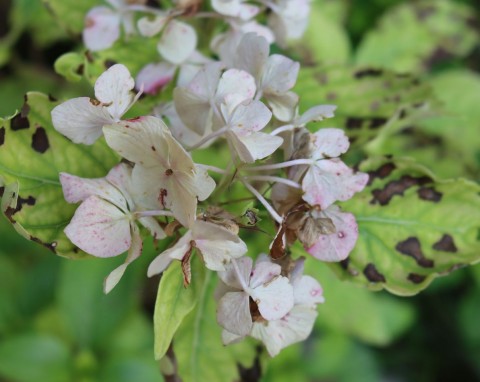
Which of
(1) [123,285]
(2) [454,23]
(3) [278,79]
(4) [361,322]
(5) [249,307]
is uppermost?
(3) [278,79]

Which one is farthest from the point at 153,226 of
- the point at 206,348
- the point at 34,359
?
the point at 34,359

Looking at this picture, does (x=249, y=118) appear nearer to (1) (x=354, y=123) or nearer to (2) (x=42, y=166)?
(2) (x=42, y=166)

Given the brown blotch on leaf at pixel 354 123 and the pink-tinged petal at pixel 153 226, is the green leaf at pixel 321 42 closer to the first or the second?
the brown blotch on leaf at pixel 354 123

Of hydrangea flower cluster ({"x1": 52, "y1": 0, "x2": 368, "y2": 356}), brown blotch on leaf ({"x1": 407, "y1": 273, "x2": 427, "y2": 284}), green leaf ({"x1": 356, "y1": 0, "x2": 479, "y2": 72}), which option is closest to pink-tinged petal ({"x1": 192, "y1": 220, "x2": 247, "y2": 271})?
hydrangea flower cluster ({"x1": 52, "y1": 0, "x2": 368, "y2": 356})

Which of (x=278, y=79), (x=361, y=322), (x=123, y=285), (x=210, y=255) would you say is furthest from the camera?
(x=361, y=322)

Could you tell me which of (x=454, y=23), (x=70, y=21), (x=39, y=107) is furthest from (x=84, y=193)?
(x=454, y=23)

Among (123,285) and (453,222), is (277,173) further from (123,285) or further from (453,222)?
(123,285)

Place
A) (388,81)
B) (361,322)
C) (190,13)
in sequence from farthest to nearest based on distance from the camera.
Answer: (361,322)
(388,81)
(190,13)

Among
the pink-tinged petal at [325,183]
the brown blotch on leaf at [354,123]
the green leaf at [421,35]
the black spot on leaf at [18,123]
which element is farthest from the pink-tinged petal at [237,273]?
the green leaf at [421,35]
